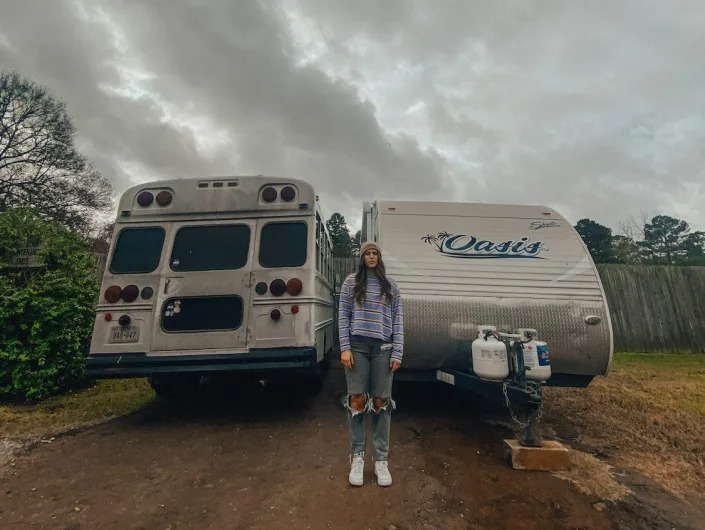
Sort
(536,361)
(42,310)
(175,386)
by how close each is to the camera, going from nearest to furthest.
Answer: (536,361)
(42,310)
(175,386)

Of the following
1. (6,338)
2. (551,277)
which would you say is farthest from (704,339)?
(6,338)

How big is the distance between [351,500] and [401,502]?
1.22ft

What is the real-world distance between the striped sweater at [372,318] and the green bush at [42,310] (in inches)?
194

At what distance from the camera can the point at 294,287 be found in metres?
4.65

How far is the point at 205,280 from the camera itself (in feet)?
15.5

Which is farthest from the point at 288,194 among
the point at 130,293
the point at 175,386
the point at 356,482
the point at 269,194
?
the point at 175,386

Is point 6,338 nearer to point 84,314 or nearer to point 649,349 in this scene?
point 84,314

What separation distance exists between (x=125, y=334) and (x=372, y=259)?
310cm

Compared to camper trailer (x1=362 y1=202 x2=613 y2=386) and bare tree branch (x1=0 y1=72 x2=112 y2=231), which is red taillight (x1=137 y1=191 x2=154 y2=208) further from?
bare tree branch (x1=0 y1=72 x2=112 y2=231)

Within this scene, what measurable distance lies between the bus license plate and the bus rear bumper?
17cm

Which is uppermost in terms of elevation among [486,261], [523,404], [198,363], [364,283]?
[486,261]

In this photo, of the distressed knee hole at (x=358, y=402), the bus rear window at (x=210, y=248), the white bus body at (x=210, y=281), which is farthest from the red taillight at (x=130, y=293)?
the distressed knee hole at (x=358, y=402)

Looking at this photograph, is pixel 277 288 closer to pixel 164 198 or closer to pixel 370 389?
pixel 370 389

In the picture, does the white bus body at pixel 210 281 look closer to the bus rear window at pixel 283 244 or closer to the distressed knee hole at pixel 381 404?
the bus rear window at pixel 283 244
